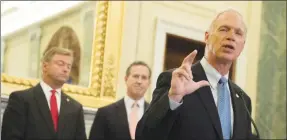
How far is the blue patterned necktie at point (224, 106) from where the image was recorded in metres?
2.29

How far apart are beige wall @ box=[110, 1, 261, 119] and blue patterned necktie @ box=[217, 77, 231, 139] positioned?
3122 millimetres

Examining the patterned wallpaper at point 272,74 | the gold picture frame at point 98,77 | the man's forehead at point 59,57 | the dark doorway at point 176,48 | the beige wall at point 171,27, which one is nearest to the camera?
the man's forehead at point 59,57

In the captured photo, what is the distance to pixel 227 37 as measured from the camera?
95.1 inches

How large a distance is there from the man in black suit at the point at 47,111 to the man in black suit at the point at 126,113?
0.21 m

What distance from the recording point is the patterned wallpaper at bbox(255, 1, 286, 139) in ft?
21.5

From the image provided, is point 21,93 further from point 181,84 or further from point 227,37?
point 181,84

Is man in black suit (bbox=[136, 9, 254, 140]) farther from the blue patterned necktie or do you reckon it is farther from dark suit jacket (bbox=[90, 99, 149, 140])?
dark suit jacket (bbox=[90, 99, 149, 140])

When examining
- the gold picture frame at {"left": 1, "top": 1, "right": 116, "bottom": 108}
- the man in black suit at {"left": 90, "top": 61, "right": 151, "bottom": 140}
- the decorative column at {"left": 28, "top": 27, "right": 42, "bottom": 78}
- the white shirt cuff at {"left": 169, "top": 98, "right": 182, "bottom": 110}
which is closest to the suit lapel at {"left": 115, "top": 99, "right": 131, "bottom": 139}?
the man in black suit at {"left": 90, "top": 61, "right": 151, "bottom": 140}

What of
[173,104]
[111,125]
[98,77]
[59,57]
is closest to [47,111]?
[59,57]

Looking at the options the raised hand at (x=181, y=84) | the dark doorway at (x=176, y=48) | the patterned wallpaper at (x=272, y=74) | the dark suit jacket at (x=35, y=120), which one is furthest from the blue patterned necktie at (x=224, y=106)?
the patterned wallpaper at (x=272, y=74)

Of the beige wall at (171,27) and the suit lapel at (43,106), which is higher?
the beige wall at (171,27)

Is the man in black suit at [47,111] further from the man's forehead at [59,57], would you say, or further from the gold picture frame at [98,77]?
the gold picture frame at [98,77]

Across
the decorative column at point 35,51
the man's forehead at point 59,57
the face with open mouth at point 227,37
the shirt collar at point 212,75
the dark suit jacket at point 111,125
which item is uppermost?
the decorative column at point 35,51

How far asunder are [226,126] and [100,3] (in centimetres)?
340
